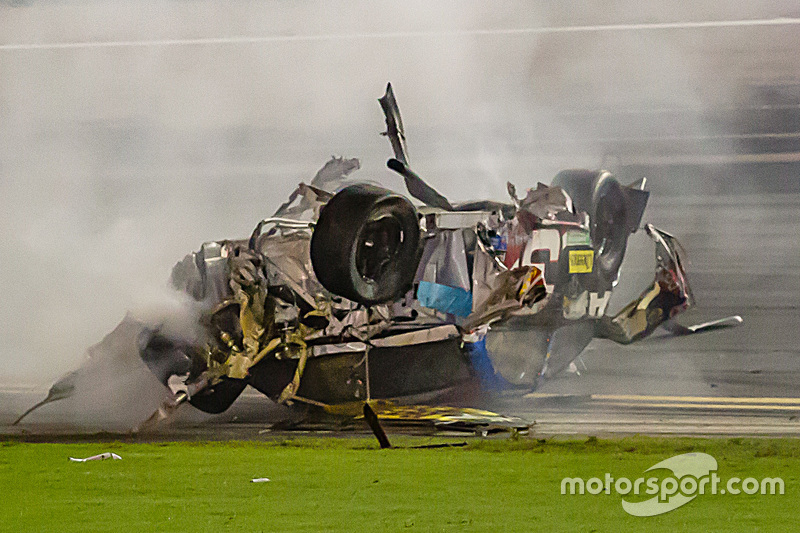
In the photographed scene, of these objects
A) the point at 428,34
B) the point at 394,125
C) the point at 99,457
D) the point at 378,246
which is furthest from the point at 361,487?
the point at 428,34

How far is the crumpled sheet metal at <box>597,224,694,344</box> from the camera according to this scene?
23.1 feet

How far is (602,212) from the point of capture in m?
7.04

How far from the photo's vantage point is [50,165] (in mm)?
7508

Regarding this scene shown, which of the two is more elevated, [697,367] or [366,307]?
[366,307]

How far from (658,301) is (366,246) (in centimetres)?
230

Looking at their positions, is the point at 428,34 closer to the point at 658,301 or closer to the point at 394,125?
the point at 394,125

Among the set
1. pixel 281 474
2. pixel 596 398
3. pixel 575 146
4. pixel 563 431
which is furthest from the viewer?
pixel 575 146

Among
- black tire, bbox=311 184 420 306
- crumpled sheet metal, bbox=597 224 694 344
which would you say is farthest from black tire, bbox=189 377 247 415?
crumpled sheet metal, bbox=597 224 694 344

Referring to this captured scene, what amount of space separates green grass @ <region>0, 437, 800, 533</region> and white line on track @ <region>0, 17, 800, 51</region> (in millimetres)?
3073

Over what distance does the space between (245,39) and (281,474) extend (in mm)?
3712

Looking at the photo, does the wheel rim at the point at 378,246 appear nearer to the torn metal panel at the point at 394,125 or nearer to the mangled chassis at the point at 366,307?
the mangled chassis at the point at 366,307

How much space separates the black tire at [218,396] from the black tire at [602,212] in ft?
8.82

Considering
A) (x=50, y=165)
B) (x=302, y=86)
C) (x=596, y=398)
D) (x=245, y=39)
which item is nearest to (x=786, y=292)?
(x=596, y=398)

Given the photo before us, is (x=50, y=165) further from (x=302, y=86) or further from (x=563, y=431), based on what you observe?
(x=563, y=431)
